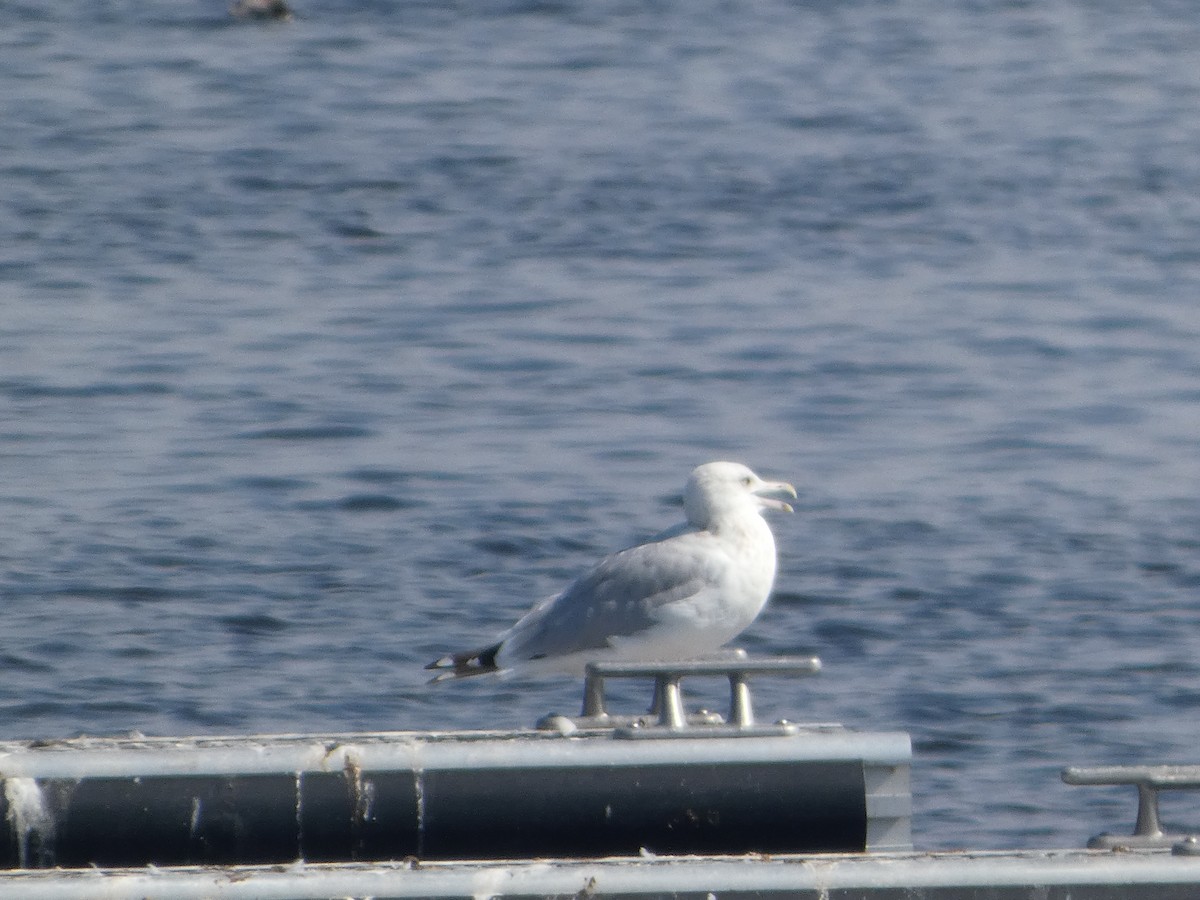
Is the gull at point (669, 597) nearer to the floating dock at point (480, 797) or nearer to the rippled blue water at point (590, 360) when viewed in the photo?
the floating dock at point (480, 797)

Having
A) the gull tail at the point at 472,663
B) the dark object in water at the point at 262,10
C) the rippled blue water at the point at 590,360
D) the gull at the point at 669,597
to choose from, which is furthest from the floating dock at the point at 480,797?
the dark object in water at the point at 262,10

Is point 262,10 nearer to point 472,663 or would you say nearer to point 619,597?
point 472,663

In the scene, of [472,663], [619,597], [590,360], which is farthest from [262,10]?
[619,597]

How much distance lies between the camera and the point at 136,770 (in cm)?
523

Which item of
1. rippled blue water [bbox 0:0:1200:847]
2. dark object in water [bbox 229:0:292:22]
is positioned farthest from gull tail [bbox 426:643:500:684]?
dark object in water [bbox 229:0:292:22]

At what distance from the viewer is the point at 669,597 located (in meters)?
6.31

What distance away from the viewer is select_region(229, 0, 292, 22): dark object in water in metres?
22.2

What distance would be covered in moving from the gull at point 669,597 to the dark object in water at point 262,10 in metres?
16.3

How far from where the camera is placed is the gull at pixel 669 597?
6285 mm

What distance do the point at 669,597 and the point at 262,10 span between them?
16751 mm

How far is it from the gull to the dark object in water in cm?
1630

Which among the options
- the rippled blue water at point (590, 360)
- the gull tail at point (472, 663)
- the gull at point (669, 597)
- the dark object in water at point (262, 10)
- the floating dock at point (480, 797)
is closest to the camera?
the floating dock at point (480, 797)

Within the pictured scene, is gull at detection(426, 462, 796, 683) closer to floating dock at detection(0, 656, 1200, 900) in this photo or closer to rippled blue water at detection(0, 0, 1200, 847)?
floating dock at detection(0, 656, 1200, 900)

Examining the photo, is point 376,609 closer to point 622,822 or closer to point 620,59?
point 622,822
